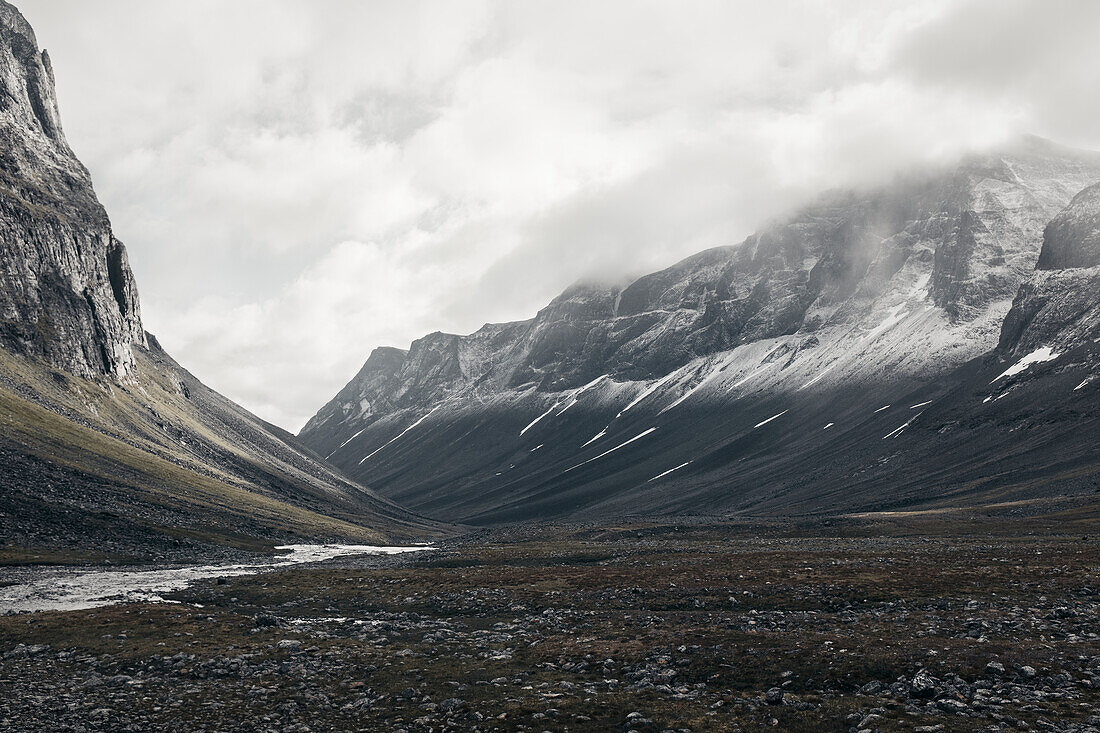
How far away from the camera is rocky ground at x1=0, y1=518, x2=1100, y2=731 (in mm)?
23047

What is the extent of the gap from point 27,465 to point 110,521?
19.9 meters

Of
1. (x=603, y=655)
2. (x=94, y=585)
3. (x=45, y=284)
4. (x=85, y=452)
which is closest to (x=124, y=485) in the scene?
(x=85, y=452)

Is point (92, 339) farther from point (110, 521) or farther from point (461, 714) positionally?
point (461, 714)

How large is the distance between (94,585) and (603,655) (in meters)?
51.1

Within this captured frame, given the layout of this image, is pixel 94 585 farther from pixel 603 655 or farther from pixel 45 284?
pixel 45 284

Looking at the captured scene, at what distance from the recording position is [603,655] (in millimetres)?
31188

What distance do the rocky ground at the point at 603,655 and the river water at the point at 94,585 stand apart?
5372mm

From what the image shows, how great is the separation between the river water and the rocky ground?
212 inches

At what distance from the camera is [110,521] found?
9131 centimetres

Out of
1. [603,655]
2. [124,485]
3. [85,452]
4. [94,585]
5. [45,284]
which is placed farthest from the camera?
[45,284]

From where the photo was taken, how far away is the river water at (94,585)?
48.9m

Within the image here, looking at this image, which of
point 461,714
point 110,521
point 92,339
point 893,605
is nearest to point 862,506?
point 893,605

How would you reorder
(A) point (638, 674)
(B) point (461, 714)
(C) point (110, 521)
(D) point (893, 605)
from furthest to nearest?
1. (C) point (110, 521)
2. (D) point (893, 605)
3. (A) point (638, 674)
4. (B) point (461, 714)

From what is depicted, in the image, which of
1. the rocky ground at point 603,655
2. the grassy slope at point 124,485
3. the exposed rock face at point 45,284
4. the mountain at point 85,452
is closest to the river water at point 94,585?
the rocky ground at point 603,655
